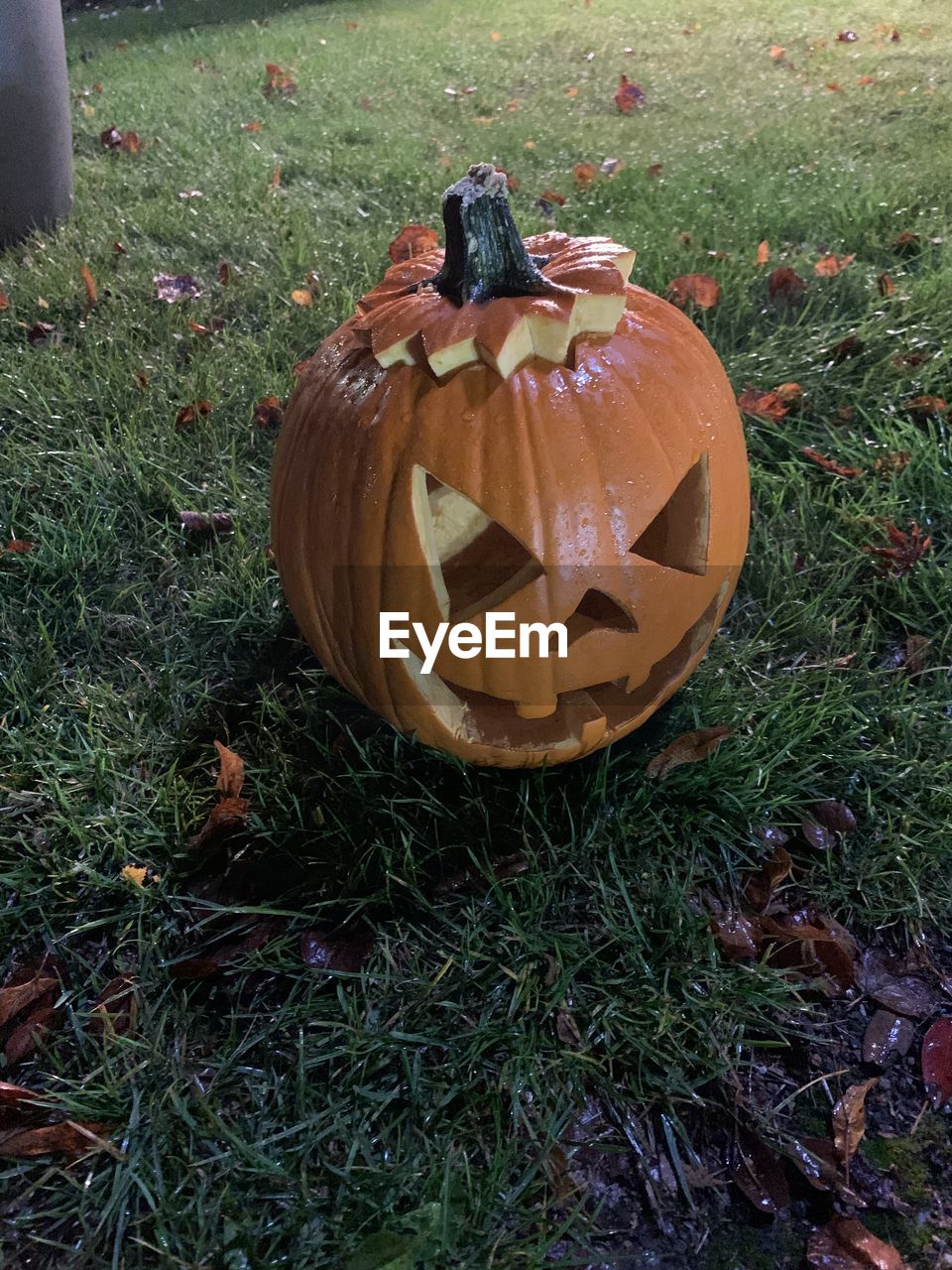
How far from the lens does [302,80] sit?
5629 millimetres

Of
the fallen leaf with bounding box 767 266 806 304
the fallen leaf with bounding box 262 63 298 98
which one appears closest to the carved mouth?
the fallen leaf with bounding box 767 266 806 304

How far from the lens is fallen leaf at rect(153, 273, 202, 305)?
3.25 meters

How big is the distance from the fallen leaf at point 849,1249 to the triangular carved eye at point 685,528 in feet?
3.23

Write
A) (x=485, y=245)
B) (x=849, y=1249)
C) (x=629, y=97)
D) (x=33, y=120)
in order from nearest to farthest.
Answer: (x=849, y=1249) → (x=485, y=245) → (x=33, y=120) → (x=629, y=97)

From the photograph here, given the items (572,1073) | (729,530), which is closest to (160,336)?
(729,530)

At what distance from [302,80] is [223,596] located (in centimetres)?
492

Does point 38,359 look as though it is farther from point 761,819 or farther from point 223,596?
point 761,819

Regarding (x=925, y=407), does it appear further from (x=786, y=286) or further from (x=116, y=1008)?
(x=116, y=1008)

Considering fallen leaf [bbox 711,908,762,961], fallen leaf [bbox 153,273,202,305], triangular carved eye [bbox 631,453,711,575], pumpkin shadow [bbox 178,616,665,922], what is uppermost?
triangular carved eye [bbox 631,453,711,575]

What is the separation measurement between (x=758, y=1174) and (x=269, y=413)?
2.22 metres

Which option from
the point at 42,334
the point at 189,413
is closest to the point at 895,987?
the point at 189,413

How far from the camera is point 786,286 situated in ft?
9.69

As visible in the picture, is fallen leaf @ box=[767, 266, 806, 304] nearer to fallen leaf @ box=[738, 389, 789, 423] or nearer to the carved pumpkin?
fallen leaf @ box=[738, 389, 789, 423]

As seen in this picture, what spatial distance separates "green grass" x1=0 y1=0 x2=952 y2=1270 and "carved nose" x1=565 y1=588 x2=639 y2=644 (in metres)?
0.28
